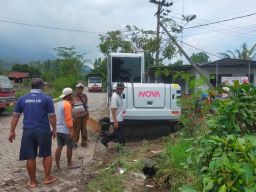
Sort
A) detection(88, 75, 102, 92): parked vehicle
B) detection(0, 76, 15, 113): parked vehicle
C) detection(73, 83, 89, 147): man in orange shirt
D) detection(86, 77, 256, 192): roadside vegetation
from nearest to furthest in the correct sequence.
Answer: detection(86, 77, 256, 192): roadside vegetation, detection(73, 83, 89, 147): man in orange shirt, detection(0, 76, 15, 113): parked vehicle, detection(88, 75, 102, 92): parked vehicle

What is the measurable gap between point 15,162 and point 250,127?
228 inches

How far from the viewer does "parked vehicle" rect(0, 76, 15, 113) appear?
A: 1800 cm

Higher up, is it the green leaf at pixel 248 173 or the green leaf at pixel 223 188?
the green leaf at pixel 248 173

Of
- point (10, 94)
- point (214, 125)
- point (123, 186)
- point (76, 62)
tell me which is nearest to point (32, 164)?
point (123, 186)

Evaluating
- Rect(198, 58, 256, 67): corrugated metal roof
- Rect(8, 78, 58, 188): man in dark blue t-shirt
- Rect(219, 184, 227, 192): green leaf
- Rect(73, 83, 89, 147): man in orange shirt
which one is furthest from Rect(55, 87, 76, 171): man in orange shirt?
Rect(198, 58, 256, 67): corrugated metal roof

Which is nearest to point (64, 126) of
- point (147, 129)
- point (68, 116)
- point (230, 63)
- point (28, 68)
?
point (68, 116)

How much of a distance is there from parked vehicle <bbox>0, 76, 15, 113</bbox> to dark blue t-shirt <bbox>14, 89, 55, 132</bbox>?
11942 millimetres

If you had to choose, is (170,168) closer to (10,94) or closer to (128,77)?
(128,77)

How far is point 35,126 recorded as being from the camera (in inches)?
257

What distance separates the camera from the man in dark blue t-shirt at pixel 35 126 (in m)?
6.51

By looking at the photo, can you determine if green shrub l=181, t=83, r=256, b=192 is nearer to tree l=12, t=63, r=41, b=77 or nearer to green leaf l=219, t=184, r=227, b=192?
green leaf l=219, t=184, r=227, b=192

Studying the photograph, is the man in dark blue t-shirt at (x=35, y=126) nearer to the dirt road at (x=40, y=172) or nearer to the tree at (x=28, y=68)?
the dirt road at (x=40, y=172)

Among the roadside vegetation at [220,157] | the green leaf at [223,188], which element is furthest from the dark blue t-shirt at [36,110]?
the green leaf at [223,188]

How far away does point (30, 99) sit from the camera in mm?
6586
